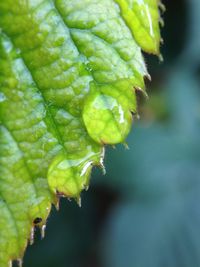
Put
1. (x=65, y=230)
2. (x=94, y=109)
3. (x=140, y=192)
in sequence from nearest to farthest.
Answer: (x=94, y=109) → (x=140, y=192) → (x=65, y=230)

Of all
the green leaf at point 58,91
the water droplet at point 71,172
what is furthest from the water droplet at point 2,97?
the water droplet at point 71,172

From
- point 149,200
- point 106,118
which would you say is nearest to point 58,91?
point 106,118

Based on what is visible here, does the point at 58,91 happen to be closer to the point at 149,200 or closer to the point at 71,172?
the point at 71,172

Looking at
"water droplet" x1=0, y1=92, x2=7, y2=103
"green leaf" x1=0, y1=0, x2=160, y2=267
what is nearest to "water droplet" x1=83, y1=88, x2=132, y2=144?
"green leaf" x1=0, y1=0, x2=160, y2=267

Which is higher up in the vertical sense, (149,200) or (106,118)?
(106,118)

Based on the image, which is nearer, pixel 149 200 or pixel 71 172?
pixel 71 172

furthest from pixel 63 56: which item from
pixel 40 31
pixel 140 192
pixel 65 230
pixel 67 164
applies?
pixel 65 230

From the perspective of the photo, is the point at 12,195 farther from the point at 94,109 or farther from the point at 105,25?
the point at 105,25
